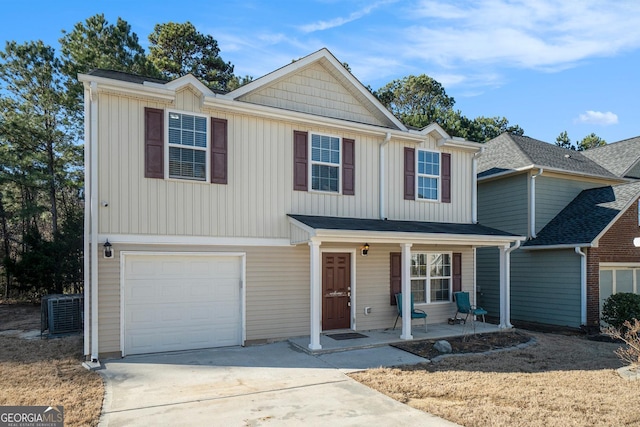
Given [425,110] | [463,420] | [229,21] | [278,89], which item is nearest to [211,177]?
[278,89]

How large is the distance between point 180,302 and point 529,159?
11.5 meters

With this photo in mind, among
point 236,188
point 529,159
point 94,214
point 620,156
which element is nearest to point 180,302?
point 94,214

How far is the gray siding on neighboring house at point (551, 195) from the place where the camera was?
14281mm

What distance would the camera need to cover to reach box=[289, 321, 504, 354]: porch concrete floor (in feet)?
29.8

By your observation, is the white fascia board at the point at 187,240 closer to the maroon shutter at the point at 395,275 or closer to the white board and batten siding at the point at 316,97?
the maroon shutter at the point at 395,275

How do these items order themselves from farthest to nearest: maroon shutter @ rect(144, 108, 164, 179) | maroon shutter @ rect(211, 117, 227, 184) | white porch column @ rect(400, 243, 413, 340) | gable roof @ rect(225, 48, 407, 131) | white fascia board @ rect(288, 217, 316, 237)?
gable roof @ rect(225, 48, 407, 131) → white porch column @ rect(400, 243, 413, 340) → maroon shutter @ rect(211, 117, 227, 184) → white fascia board @ rect(288, 217, 316, 237) → maroon shutter @ rect(144, 108, 164, 179)

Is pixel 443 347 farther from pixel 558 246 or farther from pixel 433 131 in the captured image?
pixel 558 246

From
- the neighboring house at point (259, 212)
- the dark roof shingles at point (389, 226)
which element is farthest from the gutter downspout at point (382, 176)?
the dark roof shingles at point (389, 226)

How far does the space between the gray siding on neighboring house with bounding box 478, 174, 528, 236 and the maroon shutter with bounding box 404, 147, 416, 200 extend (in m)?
4.71

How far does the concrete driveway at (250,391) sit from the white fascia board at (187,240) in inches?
84.0

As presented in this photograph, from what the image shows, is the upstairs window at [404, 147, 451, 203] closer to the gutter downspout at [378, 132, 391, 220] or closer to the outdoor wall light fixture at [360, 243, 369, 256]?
the gutter downspout at [378, 132, 391, 220]

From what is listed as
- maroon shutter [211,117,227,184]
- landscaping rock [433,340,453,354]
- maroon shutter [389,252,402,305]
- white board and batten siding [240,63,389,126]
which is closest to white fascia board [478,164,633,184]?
white board and batten siding [240,63,389,126]

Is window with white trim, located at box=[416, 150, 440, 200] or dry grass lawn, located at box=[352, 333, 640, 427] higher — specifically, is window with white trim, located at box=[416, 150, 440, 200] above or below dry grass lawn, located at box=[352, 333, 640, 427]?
above

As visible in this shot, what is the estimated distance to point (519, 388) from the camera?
21.7ft
